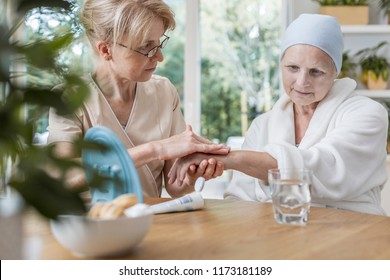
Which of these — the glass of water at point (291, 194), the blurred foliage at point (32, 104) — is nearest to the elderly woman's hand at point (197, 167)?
the glass of water at point (291, 194)

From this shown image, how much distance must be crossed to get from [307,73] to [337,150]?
0.31 metres

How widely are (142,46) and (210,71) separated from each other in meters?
2.14

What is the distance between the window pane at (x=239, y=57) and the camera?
13.6 feet

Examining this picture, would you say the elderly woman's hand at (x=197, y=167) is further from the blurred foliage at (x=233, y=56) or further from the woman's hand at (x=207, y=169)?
the blurred foliage at (x=233, y=56)

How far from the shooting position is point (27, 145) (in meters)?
0.37

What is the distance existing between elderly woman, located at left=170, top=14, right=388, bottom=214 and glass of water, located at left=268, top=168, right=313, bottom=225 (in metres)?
0.40

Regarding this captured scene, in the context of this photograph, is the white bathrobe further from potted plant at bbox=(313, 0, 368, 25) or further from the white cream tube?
potted plant at bbox=(313, 0, 368, 25)

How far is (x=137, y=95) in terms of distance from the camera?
2230mm

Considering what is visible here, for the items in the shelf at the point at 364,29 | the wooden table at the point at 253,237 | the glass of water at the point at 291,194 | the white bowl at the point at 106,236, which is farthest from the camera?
the shelf at the point at 364,29

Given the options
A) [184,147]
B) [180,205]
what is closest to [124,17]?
[184,147]

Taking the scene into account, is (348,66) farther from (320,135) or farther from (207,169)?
(207,169)

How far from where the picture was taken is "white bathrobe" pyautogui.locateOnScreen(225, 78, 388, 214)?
1.88 metres

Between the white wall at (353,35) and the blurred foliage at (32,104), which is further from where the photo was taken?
the white wall at (353,35)

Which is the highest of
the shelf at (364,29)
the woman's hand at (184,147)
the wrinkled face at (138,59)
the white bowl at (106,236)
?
the wrinkled face at (138,59)
